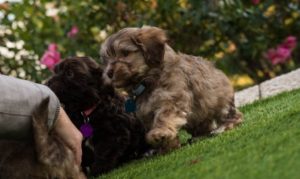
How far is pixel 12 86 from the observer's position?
462 cm

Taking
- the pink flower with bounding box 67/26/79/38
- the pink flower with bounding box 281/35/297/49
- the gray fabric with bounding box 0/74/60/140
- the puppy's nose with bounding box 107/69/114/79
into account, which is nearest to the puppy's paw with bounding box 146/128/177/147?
the puppy's nose with bounding box 107/69/114/79

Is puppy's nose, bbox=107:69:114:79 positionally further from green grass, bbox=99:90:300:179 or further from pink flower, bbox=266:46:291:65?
pink flower, bbox=266:46:291:65

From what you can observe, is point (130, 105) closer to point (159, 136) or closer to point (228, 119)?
point (159, 136)

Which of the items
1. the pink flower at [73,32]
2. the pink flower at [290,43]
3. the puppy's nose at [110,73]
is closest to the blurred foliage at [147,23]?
the pink flower at [73,32]

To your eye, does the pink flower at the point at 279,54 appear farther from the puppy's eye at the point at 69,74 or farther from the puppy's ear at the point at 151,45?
the puppy's eye at the point at 69,74

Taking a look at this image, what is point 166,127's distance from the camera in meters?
5.89

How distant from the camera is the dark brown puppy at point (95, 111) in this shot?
20.8ft

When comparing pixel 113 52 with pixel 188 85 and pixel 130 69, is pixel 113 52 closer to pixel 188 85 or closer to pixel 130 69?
pixel 130 69

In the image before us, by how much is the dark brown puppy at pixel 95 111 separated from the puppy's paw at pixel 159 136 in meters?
0.63

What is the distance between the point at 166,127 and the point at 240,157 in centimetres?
131

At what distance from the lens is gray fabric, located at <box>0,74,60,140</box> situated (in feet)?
15.0

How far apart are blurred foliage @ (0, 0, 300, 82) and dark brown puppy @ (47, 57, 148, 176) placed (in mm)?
3449

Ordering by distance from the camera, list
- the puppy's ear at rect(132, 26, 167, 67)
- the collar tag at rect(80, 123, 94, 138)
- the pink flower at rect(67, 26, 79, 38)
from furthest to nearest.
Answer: the pink flower at rect(67, 26, 79, 38) → the collar tag at rect(80, 123, 94, 138) → the puppy's ear at rect(132, 26, 167, 67)

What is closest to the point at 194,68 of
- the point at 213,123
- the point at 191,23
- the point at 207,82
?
the point at 207,82
